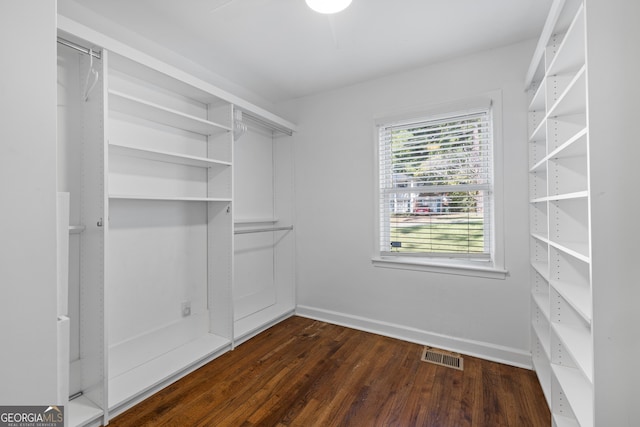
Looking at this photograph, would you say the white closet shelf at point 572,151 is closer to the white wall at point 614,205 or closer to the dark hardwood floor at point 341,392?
the white wall at point 614,205

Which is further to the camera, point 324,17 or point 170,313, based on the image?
point 170,313

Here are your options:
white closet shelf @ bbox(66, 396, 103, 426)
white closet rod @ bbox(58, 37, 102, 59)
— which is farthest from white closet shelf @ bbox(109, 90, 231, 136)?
white closet shelf @ bbox(66, 396, 103, 426)

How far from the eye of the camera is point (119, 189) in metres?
2.10

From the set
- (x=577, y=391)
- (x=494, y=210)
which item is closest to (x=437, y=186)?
(x=494, y=210)

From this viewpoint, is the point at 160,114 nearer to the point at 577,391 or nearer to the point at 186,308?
the point at 186,308

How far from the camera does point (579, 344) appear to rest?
1349 mm

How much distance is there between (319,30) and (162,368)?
2.76 meters

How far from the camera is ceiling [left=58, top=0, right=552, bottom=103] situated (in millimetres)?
1903

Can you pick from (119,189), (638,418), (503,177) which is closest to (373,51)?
(503,177)

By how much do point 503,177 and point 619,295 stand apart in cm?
155

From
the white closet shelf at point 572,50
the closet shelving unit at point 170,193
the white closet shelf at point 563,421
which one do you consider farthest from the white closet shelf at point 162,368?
the white closet shelf at point 572,50

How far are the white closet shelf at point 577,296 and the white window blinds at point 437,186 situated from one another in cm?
101

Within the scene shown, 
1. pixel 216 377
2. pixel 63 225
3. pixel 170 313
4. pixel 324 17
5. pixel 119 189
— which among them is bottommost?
pixel 216 377

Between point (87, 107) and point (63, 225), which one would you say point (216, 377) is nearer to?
point (63, 225)
